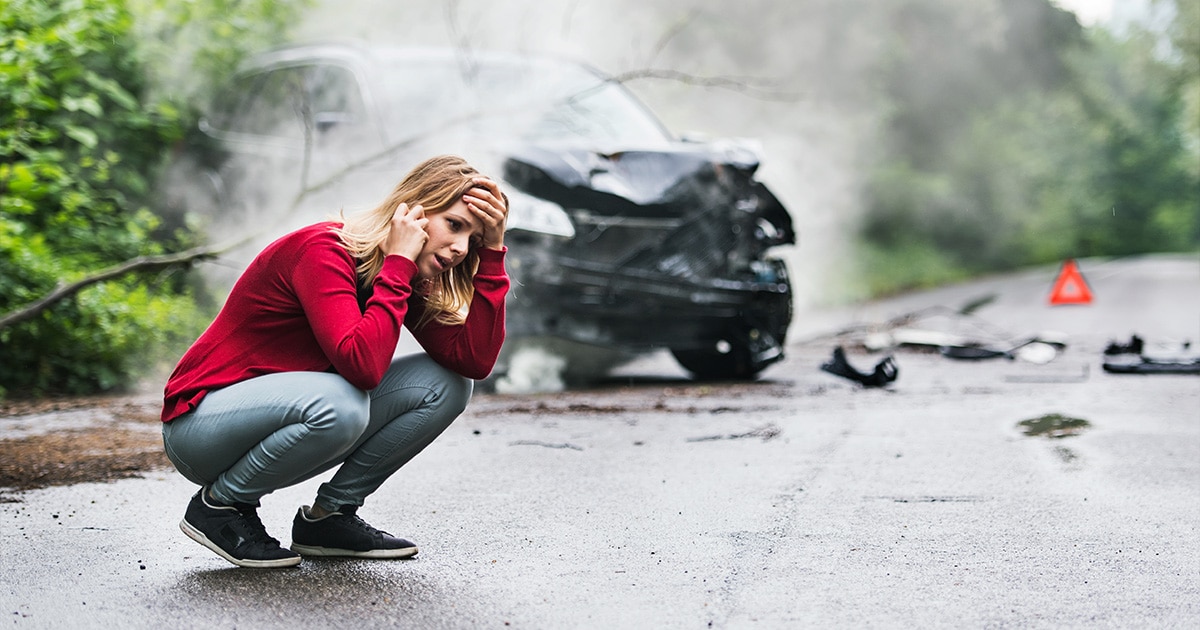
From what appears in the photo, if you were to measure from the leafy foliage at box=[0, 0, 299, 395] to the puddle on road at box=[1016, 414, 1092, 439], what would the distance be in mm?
5247

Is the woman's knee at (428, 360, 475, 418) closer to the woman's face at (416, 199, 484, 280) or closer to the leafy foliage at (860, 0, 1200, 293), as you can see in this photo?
the woman's face at (416, 199, 484, 280)

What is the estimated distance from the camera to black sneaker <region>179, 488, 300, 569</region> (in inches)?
128

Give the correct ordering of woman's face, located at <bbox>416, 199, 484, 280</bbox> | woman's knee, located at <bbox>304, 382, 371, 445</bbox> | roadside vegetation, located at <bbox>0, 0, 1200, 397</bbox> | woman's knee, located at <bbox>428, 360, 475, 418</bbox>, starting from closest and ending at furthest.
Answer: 1. woman's knee, located at <bbox>304, 382, 371, 445</bbox>
2. woman's face, located at <bbox>416, 199, 484, 280</bbox>
3. woman's knee, located at <bbox>428, 360, 475, 418</bbox>
4. roadside vegetation, located at <bbox>0, 0, 1200, 397</bbox>

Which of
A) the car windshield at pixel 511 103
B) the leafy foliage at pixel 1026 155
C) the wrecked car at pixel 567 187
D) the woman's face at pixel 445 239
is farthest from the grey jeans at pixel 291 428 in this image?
the leafy foliage at pixel 1026 155

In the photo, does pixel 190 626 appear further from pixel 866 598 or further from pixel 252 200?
pixel 252 200

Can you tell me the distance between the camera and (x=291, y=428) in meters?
3.10

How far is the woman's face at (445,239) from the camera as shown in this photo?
321 centimetres

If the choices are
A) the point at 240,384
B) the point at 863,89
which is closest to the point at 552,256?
the point at 240,384

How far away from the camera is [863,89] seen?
21.5 metres

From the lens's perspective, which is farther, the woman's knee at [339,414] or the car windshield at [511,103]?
the car windshield at [511,103]

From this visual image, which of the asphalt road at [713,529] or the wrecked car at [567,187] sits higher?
the wrecked car at [567,187]

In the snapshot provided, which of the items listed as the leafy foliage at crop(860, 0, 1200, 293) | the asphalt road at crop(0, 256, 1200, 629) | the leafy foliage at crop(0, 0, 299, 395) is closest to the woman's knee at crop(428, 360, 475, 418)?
the asphalt road at crop(0, 256, 1200, 629)

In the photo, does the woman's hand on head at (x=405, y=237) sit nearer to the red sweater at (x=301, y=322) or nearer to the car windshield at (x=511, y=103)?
the red sweater at (x=301, y=322)

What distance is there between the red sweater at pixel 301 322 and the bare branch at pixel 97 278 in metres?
4.13
